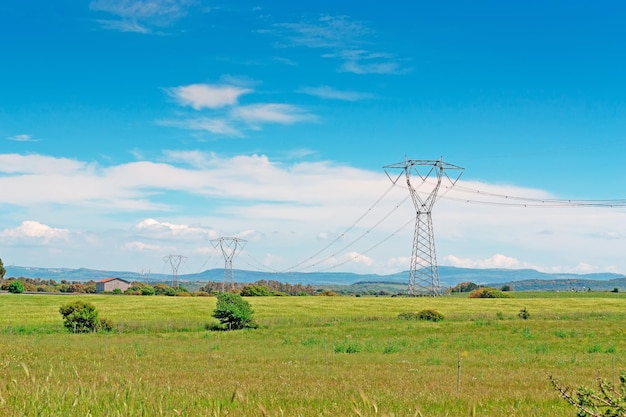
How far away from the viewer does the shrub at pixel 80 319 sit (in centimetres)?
6097

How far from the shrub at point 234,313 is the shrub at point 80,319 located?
40.1 feet

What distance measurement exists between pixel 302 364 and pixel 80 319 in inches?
1379

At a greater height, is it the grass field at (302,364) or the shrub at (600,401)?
the shrub at (600,401)

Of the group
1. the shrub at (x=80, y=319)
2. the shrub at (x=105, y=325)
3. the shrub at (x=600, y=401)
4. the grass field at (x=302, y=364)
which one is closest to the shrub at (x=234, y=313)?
the grass field at (x=302, y=364)

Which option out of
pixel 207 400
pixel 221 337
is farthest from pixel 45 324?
pixel 207 400

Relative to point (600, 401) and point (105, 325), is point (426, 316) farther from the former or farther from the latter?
point (600, 401)

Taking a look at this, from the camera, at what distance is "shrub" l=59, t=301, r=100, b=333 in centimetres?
6097

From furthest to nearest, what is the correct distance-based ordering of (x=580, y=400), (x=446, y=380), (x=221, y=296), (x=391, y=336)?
(x=221, y=296) → (x=391, y=336) → (x=446, y=380) → (x=580, y=400)

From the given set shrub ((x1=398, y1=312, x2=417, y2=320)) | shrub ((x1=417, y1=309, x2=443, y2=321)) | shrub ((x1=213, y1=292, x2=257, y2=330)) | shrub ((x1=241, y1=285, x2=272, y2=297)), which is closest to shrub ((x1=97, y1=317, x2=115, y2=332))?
shrub ((x1=213, y1=292, x2=257, y2=330))

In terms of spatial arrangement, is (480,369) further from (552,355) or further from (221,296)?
(221,296)

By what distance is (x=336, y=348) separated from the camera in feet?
151

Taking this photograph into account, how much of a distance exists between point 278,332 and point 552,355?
26.7 metres

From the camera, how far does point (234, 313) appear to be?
213ft

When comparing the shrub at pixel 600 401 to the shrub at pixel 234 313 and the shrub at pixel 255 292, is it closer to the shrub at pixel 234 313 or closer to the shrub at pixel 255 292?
A: the shrub at pixel 234 313
